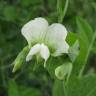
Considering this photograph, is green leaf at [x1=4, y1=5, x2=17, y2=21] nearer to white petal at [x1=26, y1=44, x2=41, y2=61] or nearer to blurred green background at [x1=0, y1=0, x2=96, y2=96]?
blurred green background at [x1=0, y1=0, x2=96, y2=96]

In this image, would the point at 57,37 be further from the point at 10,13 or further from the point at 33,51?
the point at 10,13

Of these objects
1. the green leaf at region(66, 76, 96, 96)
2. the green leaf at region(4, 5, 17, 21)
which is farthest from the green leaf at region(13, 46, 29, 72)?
the green leaf at region(4, 5, 17, 21)

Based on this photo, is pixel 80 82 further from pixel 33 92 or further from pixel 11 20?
pixel 11 20

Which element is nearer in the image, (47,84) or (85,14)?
(47,84)

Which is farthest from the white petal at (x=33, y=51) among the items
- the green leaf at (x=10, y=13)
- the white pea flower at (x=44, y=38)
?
the green leaf at (x=10, y=13)

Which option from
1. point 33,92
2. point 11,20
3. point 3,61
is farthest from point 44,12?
point 33,92

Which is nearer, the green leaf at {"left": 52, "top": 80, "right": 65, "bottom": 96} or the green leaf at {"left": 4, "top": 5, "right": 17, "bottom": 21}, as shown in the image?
the green leaf at {"left": 52, "top": 80, "right": 65, "bottom": 96}

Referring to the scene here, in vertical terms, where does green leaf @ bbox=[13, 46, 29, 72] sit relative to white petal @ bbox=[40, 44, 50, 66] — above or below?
below

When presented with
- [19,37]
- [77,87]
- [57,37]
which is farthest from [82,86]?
Result: [19,37]
